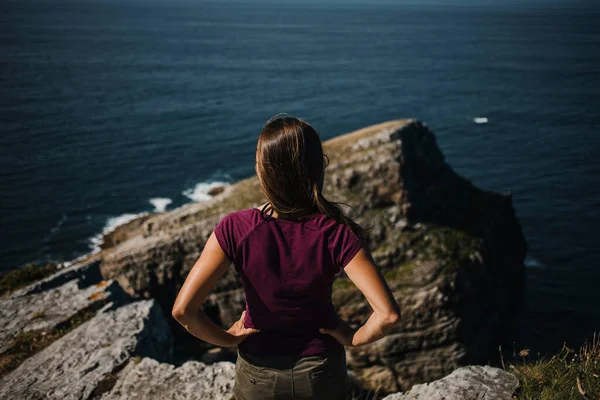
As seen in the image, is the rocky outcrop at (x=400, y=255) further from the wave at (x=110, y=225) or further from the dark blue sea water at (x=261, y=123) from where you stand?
the wave at (x=110, y=225)

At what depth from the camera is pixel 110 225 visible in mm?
46688

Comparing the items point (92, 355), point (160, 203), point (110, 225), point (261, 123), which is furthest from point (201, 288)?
point (261, 123)

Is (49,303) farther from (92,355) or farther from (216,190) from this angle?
(216,190)

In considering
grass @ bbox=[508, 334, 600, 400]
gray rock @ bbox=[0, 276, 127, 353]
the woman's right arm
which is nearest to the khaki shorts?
the woman's right arm

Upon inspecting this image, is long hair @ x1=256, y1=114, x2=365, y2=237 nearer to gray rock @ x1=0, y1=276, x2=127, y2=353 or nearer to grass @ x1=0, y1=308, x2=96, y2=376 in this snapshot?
grass @ x1=0, y1=308, x2=96, y2=376

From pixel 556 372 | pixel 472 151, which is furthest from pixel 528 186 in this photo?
pixel 556 372

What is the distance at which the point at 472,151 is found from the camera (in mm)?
62625

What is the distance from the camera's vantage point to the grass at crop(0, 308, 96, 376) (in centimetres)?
950

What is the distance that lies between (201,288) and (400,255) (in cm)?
2401

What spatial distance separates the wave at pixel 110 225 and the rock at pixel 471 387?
40.1 metres

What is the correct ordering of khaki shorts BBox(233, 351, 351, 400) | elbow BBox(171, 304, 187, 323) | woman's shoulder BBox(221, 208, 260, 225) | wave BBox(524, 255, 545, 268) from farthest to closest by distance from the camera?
wave BBox(524, 255, 545, 268)
khaki shorts BBox(233, 351, 351, 400)
elbow BBox(171, 304, 187, 323)
woman's shoulder BBox(221, 208, 260, 225)

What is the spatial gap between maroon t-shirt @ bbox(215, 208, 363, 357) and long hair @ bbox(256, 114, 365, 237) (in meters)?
0.10

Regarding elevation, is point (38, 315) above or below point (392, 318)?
below

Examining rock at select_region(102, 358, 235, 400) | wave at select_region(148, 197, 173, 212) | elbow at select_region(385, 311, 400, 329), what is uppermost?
elbow at select_region(385, 311, 400, 329)
